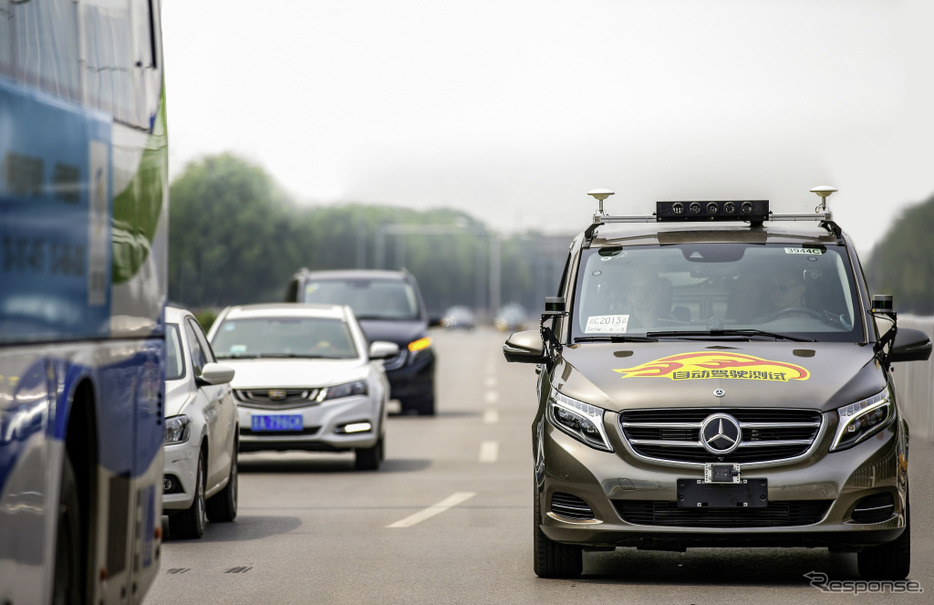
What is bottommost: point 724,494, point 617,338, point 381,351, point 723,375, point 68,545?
point 381,351

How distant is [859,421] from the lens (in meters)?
9.06

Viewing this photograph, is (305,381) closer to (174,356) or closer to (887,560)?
(174,356)

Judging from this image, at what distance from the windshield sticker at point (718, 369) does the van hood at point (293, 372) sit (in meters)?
8.87

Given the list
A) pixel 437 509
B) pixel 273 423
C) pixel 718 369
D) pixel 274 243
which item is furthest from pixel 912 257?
pixel 274 243

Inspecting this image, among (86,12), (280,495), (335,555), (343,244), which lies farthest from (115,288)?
(343,244)

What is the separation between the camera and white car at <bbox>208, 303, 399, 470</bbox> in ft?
58.1

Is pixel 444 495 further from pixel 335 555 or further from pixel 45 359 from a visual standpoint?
pixel 45 359

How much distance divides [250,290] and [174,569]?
7873 cm

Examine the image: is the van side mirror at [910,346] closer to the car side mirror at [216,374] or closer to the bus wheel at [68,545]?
the car side mirror at [216,374]

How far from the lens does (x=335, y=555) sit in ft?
35.9

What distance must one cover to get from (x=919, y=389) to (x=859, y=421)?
43.5ft

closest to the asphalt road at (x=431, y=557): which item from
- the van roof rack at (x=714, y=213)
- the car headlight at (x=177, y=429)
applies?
the car headlight at (x=177, y=429)

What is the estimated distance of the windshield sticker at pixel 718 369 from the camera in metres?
9.25

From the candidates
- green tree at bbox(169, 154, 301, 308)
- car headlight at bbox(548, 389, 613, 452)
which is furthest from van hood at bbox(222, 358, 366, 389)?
green tree at bbox(169, 154, 301, 308)
